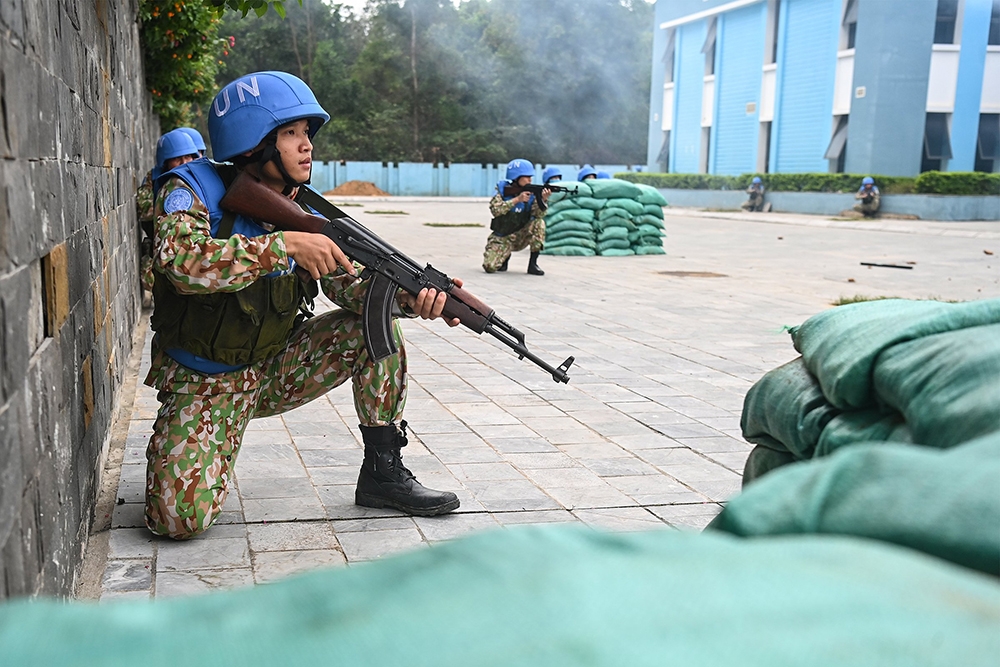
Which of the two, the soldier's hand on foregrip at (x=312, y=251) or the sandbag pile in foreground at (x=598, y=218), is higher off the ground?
the soldier's hand on foregrip at (x=312, y=251)

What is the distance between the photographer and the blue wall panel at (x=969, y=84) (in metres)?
25.8

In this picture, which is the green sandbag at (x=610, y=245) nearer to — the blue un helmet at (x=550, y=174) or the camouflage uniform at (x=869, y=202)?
the blue un helmet at (x=550, y=174)

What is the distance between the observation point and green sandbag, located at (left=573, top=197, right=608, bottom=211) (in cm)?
1410

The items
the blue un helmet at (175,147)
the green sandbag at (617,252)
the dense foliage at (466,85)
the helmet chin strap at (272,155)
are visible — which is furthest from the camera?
the dense foliage at (466,85)

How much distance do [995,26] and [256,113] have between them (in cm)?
2744

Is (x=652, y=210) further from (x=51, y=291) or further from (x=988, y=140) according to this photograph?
(x=988, y=140)

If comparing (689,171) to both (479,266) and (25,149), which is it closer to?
(479,266)

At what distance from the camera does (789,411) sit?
84.7 inches

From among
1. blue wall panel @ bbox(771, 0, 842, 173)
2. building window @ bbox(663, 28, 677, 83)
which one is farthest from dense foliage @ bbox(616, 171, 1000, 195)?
building window @ bbox(663, 28, 677, 83)

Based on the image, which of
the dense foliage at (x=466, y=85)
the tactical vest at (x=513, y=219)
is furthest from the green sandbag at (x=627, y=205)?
the dense foliage at (x=466, y=85)

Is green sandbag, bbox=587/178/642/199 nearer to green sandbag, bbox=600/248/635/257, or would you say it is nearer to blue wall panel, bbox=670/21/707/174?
green sandbag, bbox=600/248/635/257

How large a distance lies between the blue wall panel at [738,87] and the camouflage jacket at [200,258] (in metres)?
30.0

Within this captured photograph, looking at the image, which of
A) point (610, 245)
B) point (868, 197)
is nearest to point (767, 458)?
point (610, 245)

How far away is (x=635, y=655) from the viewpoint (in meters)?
0.85
